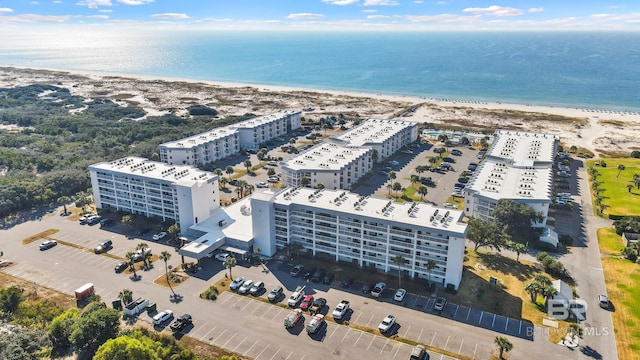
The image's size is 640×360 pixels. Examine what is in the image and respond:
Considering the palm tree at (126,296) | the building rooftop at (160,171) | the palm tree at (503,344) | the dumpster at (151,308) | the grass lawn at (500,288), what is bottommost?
the dumpster at (151,308)

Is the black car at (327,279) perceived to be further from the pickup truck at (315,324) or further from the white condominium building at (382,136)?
the white condominium building at (382,136)

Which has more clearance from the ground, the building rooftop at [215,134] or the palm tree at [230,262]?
the building rooftop at [215,134]

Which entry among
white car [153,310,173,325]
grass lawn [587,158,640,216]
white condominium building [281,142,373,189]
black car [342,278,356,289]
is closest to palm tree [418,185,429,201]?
white condominium building [281,142,373,189]

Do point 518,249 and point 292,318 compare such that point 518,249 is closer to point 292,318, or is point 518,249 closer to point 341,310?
point 341,310

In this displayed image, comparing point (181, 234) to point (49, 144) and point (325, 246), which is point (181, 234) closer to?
point (325, 246)

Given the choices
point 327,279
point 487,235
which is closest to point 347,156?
point 487,235

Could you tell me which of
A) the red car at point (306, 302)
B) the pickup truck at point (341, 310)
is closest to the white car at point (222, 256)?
the red car at point (306, 302)

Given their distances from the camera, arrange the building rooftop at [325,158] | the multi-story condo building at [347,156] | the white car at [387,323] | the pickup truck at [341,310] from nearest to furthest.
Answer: the white car at [387,323] → the pickup truck at [341,310] → the multi-story condo building at [347,156] → the building rooftop at [325,158]

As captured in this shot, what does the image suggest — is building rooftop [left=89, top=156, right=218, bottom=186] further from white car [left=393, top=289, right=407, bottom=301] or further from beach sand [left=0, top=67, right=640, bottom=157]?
beach sand [left=0, top=67, right=640, bottom=157]
